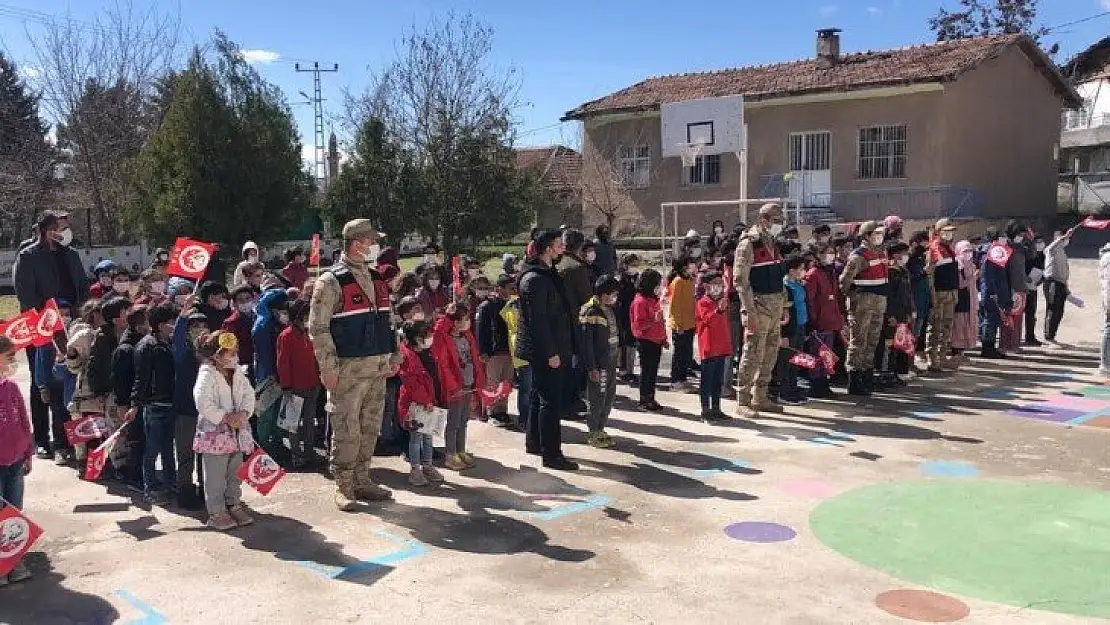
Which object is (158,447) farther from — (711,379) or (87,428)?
(711,379)

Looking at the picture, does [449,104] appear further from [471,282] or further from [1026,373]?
[1026,373]

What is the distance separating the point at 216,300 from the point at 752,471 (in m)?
4.69

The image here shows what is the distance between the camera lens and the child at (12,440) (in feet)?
17.4

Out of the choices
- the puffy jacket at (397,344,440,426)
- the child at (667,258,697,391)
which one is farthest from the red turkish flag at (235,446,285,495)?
the child at (667,258,697,391)

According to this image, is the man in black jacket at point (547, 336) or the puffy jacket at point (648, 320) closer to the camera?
the man in black jacket at point (547, 336)

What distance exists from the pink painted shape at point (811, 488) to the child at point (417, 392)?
270 centimetres

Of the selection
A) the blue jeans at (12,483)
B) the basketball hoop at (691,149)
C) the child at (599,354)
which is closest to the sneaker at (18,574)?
the blue jeans at (12,483)

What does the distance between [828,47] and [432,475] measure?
24.6 m

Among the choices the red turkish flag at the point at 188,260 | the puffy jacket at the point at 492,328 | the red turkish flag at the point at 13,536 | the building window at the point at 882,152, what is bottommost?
the red turkish flag at the point at 13,536

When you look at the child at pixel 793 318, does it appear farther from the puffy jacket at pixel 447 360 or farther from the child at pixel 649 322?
the puffy jacket at pixel 447 360

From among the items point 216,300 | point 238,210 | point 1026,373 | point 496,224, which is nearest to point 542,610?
point 216,300

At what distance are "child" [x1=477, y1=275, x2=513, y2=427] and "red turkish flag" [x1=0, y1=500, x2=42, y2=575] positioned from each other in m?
4.60

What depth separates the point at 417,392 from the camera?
6.79 m

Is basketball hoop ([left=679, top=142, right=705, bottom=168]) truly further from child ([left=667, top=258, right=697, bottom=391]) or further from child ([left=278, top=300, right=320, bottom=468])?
child ([left=278, top=300, right=320, bottom=468])
